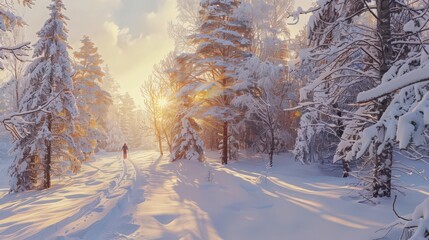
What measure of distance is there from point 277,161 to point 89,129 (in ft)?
54.4

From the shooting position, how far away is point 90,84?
107ft

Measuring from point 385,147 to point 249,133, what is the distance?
1652 centimetres

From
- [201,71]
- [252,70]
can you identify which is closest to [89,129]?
[201,71]

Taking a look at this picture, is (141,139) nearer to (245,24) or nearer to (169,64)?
(169,64)

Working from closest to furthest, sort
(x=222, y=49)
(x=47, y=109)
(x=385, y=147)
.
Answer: (x=385, y=147)
(x=47, y=109)
(x=222, y=49)

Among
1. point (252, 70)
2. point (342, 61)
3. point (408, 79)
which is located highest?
point (252, 70)

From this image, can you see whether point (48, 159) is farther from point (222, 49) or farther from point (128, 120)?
point (128, 120)

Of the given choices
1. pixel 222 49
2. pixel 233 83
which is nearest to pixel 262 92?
pixel 233 83

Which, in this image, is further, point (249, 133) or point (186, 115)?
point (249, 133)

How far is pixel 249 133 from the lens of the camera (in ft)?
73.7

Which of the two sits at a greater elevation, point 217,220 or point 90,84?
point 90,84

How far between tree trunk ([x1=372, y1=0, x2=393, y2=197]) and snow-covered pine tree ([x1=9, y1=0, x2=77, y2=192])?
14866mm

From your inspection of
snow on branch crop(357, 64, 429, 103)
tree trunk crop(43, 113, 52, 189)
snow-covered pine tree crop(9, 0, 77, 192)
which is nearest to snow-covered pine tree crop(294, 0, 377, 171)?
snow on branch crop(357, 64, 429, 103)

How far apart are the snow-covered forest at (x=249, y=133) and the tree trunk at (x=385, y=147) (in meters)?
0.03
